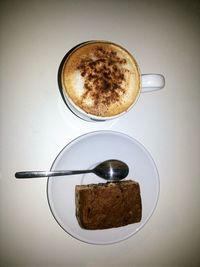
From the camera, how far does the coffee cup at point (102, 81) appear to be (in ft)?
1.91

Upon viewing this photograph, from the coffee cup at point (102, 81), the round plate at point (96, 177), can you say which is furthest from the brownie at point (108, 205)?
the coffee cup at point (102, 81)

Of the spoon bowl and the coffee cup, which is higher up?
the coffee cup

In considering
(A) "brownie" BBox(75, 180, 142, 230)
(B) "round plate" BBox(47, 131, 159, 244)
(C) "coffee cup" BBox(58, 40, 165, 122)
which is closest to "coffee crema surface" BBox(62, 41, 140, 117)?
(C) "coffee cup" BBox(58, 40, 165, 122)

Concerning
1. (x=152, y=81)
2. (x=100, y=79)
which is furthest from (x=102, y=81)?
(x=152, y=81)

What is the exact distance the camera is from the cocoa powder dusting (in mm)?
590

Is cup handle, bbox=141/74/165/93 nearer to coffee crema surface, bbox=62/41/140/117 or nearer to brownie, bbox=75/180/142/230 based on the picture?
coffee crema surface, bbox=62/41/140/117

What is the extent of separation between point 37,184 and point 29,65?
42 cm

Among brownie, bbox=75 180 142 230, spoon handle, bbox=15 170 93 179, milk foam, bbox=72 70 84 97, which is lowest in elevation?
brownie, bbox=75 180 142 230

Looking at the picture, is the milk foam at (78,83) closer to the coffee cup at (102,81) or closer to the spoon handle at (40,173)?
the coffee cup at (102,81)

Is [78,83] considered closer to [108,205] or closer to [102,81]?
[102,81]

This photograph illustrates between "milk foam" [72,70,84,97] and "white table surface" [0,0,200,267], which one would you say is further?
"white table surface" [0,0,200,267]

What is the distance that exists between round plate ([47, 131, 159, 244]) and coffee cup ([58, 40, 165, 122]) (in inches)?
3.9

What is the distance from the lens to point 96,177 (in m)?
0.70

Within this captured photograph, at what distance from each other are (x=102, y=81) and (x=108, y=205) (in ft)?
1.26
